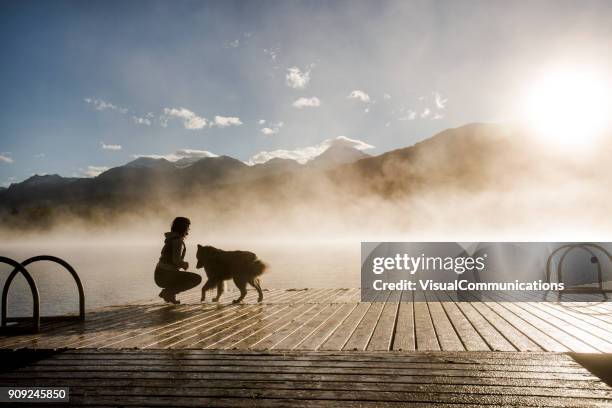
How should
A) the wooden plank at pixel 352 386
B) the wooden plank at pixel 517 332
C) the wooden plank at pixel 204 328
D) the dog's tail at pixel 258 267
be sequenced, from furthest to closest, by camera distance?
the dog's tail at pixel 258 267 < the wooden plank at pixel 204 328 < the wooden plank at pixel 517 332 < the wooden plank at pixel 352 386

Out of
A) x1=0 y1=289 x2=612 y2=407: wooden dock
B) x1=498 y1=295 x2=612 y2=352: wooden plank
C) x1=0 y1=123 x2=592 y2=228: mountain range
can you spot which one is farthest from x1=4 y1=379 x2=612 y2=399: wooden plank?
x1=0 y1=123 x2=592 y2=228: mountain range

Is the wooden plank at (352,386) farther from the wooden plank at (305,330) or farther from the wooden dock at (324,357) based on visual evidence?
the wooden plank at (305,330)

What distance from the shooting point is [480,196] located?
167 m

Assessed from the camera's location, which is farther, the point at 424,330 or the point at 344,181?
the point at 344,181

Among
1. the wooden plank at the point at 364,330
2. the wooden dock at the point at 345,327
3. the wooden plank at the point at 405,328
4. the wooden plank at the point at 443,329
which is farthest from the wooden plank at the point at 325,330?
the wooden plank at the point at 443,329

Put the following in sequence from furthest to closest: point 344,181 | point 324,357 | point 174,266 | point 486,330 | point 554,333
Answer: point 344,181
point 174,266
point 486,330
point 554,333
point 324,357

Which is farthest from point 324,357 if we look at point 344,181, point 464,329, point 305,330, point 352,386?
point 344,181

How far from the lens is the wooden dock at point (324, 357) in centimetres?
350

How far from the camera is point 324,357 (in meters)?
4.57

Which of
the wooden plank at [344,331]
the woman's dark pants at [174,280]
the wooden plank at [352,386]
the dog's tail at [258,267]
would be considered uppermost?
the dog's tail at [258,267]

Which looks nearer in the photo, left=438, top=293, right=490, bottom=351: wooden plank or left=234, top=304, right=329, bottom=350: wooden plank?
left=438, top=293, right=490, bottom=351: wooden plank

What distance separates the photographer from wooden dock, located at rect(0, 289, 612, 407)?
3.50 meters

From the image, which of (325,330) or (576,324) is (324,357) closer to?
(325,330)

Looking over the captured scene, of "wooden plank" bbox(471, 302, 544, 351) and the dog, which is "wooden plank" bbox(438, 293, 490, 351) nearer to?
"wooden plank" bbox(471, 302, 544, 351)
